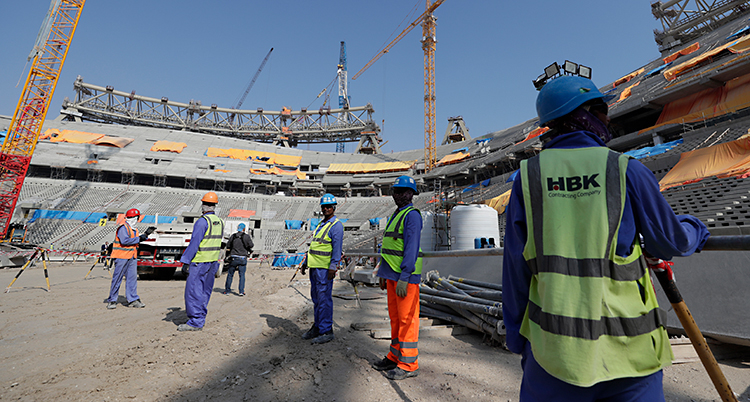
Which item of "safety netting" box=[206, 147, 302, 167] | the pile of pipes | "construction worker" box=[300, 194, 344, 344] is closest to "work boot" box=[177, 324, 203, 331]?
"construction worker" box=[300, 194, 344, 344]

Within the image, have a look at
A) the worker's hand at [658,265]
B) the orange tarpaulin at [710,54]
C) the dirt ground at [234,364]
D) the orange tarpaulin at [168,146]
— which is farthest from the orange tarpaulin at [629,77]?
the orange tarpaulin at [168,146]

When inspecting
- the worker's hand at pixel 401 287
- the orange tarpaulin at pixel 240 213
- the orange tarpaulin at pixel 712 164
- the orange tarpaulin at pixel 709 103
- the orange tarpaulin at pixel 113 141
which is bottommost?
the worker's hand at pixel 401 287

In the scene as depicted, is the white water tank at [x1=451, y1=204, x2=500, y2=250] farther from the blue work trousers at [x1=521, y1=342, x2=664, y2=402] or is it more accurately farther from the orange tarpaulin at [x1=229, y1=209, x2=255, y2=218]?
the orange tarpaulin at [x1=229, y1=209, x2=255, y2=218]

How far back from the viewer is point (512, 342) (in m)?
1.32

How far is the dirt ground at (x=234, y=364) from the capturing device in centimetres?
266

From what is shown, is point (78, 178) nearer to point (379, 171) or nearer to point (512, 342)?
point (379, 171)

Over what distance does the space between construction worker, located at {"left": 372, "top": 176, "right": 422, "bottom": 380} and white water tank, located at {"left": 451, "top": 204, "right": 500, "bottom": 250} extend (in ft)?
23.0

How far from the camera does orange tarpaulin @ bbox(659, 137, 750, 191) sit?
1184 cm

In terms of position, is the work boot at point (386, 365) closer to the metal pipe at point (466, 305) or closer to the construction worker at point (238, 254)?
A: the metal pipe at point (466, 305)

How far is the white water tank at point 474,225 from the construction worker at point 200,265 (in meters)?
7.33

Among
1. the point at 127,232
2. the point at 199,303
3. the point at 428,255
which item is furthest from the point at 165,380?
the point at 428,255

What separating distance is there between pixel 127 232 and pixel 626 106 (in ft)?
88.8

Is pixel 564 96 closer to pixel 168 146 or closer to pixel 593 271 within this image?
pixel 593 271

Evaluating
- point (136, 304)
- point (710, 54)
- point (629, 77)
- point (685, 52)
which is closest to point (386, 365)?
point (136, 304)
